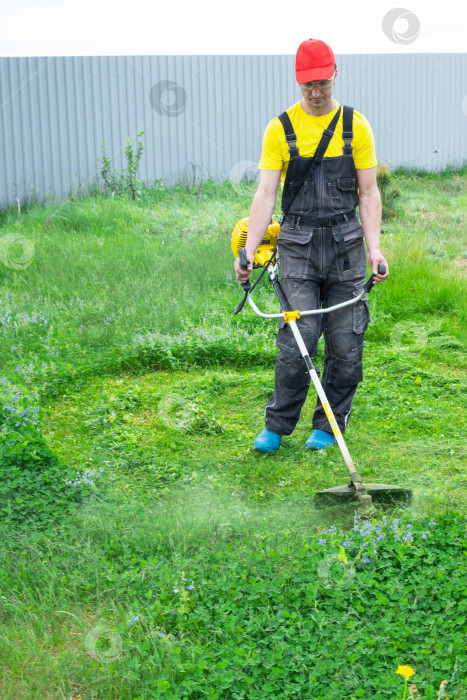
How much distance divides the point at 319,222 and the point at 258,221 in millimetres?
334

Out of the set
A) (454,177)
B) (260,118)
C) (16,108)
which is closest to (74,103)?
(16,108)

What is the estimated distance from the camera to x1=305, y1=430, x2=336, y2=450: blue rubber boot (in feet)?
14.3

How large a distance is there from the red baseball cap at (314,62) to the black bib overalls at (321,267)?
0.28m

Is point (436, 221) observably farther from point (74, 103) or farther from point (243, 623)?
point (243, 623)

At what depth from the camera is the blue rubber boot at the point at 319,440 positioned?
435 centimetres

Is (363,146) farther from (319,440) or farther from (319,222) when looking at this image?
(319,440)

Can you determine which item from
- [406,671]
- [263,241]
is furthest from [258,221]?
[406,671]

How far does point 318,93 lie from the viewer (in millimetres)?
3619

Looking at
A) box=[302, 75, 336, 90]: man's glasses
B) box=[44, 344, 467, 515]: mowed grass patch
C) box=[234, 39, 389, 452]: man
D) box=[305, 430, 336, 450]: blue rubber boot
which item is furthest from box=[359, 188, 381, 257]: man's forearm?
box=[44, 344, 467, 515]: mowed grass patch

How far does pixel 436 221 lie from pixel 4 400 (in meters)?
7.63

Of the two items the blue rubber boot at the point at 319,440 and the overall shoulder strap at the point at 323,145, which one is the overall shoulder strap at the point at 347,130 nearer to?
the overall shoulder strap at the point at 323,145

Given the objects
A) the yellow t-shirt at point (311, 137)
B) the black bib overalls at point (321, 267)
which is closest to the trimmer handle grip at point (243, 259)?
the black bib overalls at point (321, 267)

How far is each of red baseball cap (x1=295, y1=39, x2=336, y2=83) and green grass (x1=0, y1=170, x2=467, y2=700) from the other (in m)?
2.09

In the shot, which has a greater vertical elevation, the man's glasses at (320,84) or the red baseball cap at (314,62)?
the red baseball cap at (314,62)
